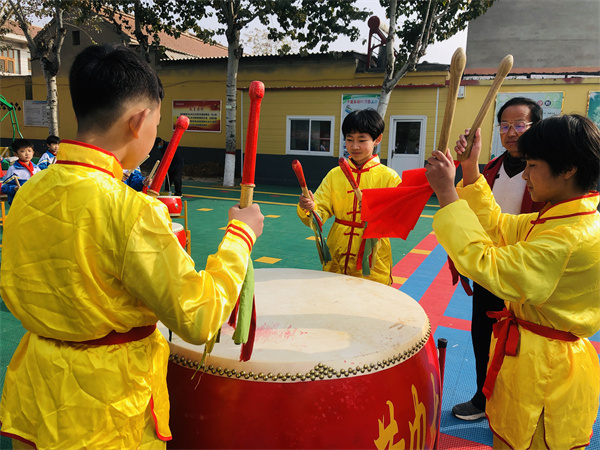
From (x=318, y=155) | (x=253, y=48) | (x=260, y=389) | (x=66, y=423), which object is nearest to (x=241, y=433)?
(x=260, y=389)

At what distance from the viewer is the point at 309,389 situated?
1.14 metres

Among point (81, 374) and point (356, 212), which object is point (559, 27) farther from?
point (81, 374)

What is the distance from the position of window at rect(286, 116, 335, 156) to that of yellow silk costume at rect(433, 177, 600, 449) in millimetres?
10277

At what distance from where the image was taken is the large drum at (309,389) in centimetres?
112

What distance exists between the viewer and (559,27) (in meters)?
13.4

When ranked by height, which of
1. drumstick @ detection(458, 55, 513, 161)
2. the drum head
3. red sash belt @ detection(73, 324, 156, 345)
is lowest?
the drum head

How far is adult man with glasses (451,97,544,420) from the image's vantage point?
5.95 ft

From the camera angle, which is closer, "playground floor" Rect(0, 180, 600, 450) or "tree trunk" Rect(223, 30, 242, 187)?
"playground floor" Rect(0, 180, 600, 450)

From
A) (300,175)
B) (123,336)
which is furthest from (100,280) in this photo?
(300,175)

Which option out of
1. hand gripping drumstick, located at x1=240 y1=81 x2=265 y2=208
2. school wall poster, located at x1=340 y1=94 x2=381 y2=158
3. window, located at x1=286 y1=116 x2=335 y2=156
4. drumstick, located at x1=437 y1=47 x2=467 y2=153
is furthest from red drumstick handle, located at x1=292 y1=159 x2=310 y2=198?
window, located at x1=286 y1=116 x2=335 y2=156

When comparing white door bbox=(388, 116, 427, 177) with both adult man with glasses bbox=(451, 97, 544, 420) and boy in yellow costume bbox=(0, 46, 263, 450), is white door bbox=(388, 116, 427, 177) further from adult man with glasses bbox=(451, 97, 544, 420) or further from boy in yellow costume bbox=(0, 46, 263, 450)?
boy in yellow costume bbox=(0, 46, 263, 450)

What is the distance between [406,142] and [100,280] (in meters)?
10.5

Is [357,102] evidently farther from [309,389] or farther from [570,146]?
[309,389]

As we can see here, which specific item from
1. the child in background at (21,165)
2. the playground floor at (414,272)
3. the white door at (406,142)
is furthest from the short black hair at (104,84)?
the white door at (406,142)
